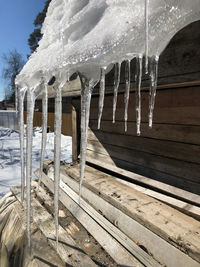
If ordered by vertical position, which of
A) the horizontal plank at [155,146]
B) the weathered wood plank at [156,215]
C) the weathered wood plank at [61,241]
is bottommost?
the weathered wood plank at [61,241]

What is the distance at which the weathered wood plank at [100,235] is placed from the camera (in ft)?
4.42

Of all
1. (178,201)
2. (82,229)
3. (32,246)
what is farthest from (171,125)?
(32,246)

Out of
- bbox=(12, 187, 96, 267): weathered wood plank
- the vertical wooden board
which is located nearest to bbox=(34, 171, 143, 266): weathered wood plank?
bbox=(12, 187, 96, 267): weathered wood plank

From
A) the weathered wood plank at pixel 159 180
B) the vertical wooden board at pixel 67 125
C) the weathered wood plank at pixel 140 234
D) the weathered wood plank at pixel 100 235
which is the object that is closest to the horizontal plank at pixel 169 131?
the weathered wood plank at pixel 159 180

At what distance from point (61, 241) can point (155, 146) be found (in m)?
1.52

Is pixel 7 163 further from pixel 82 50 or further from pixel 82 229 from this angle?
pixel 82 50

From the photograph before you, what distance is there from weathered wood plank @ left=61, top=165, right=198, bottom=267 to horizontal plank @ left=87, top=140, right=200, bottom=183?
2.41 ft

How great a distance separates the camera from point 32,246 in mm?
1697

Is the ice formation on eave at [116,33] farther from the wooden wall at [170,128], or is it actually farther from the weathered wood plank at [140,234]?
the weathered wood plank at [140,234]

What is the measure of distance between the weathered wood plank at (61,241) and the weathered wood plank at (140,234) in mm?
422

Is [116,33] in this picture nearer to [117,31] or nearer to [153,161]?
[117,31]

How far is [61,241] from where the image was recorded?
168 cm

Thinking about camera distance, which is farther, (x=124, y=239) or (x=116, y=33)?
(x=124, y=239)

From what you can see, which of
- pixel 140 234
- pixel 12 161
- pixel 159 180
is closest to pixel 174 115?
pixel 159 180
